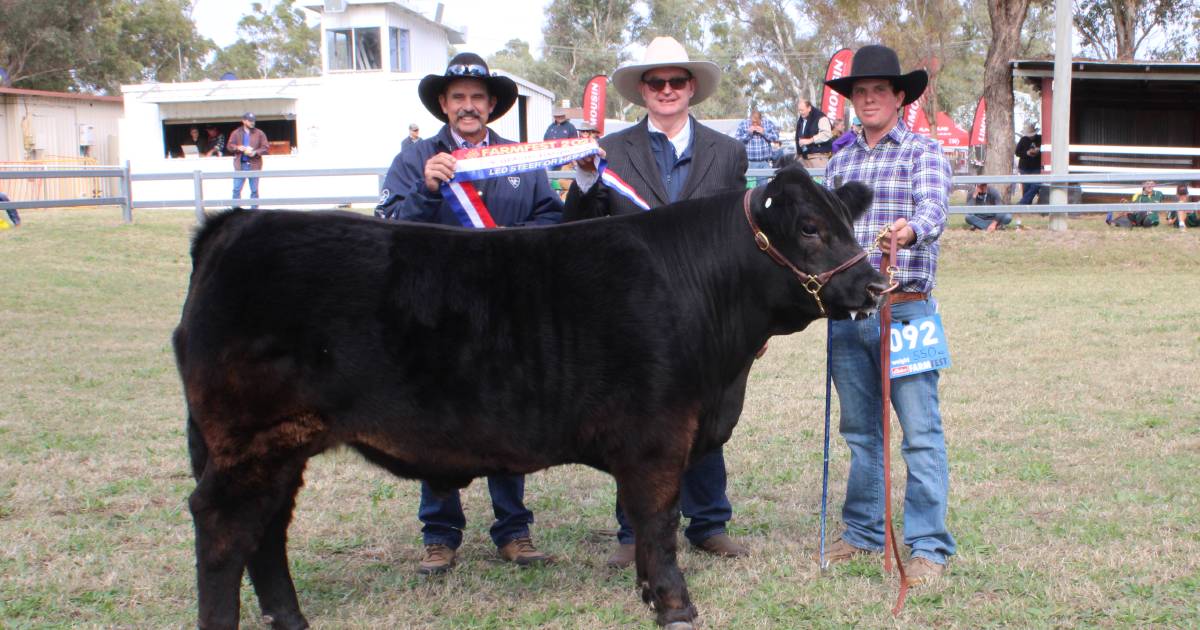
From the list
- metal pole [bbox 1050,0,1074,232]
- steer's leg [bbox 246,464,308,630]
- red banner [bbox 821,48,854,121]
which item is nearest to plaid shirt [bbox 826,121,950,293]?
steer's leg [bbox 246,464,308,630]

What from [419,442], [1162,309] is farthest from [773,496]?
[1162,309]

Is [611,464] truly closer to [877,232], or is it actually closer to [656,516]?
[656,516]

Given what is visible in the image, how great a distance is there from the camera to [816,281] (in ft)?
13.9

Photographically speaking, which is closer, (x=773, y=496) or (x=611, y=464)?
(x=611, y=464)

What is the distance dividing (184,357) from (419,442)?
0.94 meters

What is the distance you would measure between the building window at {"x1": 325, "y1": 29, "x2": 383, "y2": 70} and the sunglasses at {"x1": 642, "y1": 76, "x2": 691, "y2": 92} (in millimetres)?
28738

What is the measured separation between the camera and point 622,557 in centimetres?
517

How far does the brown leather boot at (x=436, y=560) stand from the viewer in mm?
5043

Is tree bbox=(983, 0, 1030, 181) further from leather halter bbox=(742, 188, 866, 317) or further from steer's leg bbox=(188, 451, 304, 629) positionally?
steer's leg bbox=(188, 451, 304, 629)

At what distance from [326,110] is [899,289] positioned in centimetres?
2838

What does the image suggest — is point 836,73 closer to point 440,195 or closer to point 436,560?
point 440,195

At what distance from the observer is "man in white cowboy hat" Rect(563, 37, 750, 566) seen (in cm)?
513

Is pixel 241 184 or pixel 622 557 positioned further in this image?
pixel 241 184

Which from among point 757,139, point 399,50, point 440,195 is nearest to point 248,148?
point 757,139
